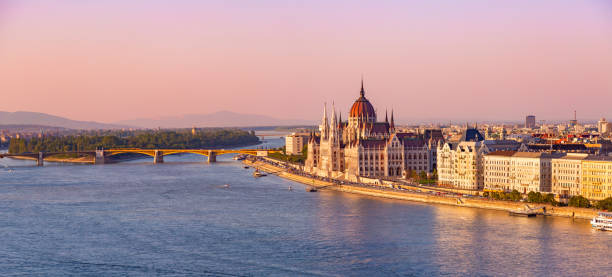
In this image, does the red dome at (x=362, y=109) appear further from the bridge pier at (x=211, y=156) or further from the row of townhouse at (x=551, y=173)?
the row of townhouse at (x=551, y=173)

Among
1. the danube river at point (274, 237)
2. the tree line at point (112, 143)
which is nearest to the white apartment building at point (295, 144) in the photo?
the tree line at point (112, 143)

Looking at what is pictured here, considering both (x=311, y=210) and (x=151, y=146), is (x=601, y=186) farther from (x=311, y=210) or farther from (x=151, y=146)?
(x=151, y=146)

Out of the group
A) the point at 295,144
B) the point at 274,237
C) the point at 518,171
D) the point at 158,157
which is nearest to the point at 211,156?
the point at 158,157

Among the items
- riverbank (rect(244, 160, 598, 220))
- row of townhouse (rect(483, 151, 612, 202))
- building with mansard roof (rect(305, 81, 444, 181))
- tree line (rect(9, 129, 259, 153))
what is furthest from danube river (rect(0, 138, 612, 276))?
tree line (rect(9, 129, 259, 153))

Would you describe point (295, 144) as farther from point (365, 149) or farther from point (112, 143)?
point (365, 149)

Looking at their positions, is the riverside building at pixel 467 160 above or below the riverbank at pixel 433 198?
above

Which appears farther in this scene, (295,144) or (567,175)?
(295,144)
